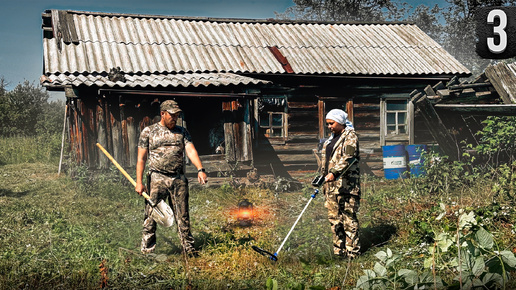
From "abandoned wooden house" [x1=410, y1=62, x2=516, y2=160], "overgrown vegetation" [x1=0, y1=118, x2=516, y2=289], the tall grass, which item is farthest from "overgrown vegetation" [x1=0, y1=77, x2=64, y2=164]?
"abandoned wooden house" [x1=410, y1=62, x2=516, y2=160]

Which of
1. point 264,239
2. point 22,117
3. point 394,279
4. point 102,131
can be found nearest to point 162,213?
point 264,239

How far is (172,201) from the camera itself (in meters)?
5.68

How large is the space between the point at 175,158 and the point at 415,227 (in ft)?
9.86

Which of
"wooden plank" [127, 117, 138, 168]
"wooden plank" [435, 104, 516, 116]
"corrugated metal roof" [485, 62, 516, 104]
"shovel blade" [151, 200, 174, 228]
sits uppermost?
"corrugated metal roof" [485, 62, 516, 104]

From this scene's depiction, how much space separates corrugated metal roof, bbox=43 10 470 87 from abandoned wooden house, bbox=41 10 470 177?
3 centimetres

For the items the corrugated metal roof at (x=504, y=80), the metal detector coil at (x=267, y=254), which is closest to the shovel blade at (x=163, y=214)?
the metal detector coil at (x=267, y=254)

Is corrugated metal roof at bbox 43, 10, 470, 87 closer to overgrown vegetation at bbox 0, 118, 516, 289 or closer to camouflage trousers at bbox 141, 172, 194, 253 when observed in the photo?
overgrown vegetation at bbox 0, 118, 516, 289

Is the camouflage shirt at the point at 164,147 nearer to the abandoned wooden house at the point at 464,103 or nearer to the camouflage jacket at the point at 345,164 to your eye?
the camouflage jacket at the point at 345,164

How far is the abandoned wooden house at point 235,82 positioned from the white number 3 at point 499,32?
3.24m

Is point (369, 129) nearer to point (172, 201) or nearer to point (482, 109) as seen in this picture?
point (482, 109)

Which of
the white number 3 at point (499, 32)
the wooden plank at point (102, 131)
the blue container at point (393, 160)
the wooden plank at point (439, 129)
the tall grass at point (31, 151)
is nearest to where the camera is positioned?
the white number 3 at point (499, 32)

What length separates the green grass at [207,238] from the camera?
183 inches

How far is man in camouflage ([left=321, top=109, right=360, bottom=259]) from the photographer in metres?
5.42

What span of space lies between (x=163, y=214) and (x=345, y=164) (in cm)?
215
